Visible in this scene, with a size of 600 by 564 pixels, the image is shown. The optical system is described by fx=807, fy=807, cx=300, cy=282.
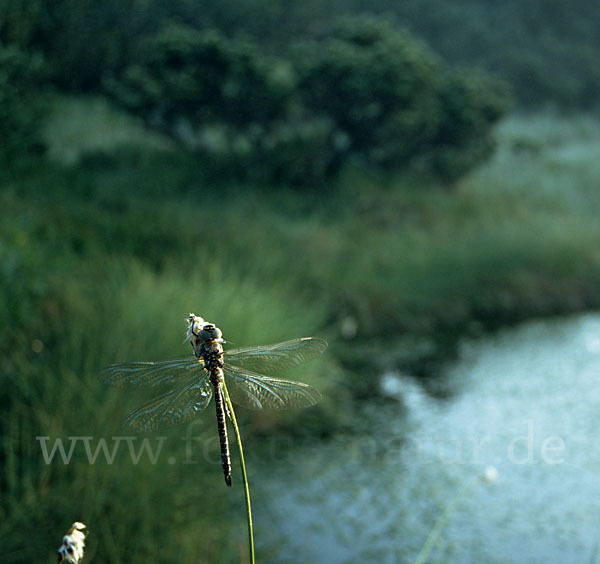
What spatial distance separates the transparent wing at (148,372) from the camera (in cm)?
89

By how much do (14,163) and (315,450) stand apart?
3546 mm

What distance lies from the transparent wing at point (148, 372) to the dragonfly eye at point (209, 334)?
18 cm

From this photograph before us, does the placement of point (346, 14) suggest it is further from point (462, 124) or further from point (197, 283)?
point (197, 283)

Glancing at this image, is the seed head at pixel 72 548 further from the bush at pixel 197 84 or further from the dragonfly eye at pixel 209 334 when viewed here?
the bush at pixel 197 84

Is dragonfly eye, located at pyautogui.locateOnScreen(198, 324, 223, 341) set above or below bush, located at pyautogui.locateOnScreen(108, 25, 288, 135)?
above

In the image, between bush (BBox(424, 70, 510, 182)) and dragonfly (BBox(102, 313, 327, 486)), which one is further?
bush (BBox(424, 70, 510, 182))

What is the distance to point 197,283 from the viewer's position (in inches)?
147

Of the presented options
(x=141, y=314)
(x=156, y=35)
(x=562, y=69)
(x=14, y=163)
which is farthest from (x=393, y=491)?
(x=562, y=69)

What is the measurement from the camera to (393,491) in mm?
3334

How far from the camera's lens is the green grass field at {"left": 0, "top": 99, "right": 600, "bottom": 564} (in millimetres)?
2373

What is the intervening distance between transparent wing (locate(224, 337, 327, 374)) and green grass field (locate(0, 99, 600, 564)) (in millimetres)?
1330

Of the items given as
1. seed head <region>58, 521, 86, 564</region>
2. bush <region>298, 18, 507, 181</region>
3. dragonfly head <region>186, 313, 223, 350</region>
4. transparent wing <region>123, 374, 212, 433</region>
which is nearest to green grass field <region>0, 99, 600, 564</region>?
bush <region>298, 18, 507, 181</region>

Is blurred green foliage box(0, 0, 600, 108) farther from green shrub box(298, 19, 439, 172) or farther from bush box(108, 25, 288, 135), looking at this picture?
green shrub box(298, 19, 439, 172)

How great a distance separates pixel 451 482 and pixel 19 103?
3881 mm
